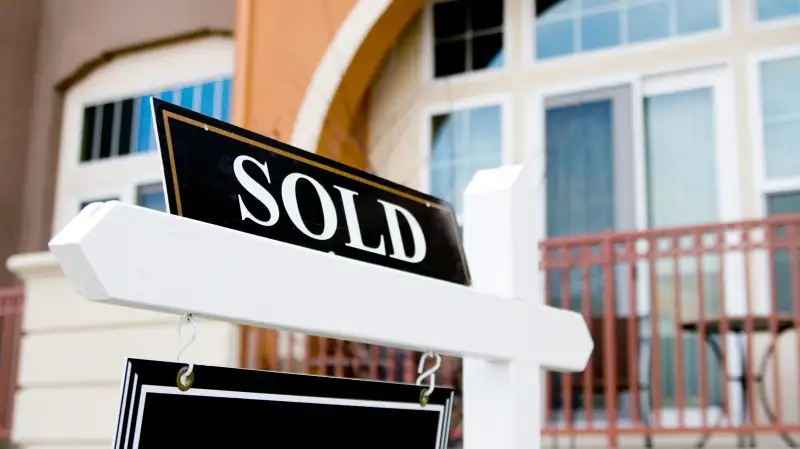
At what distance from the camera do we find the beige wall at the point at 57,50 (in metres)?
8.93

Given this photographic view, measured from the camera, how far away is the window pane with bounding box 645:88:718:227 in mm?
6961

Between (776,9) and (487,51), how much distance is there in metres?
2.03

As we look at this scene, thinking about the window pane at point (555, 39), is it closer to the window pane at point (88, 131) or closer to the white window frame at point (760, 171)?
the white window frame at point (760, 171)

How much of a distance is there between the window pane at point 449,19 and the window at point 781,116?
2.22 metres

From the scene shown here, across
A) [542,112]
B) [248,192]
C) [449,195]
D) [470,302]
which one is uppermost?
[542,112]

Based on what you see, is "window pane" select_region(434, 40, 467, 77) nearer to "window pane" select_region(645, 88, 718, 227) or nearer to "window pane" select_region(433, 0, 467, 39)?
"window pane" select_region(433, 0, 467, 39)

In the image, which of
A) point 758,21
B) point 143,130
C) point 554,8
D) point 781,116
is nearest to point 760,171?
point 781,116

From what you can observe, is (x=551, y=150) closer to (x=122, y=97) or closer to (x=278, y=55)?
(x=278, y=55)

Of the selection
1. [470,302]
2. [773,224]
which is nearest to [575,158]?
[773,224]

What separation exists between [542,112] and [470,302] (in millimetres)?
5970

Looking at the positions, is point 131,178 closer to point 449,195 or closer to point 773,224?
point 449,195

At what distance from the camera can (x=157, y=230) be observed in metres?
1.37

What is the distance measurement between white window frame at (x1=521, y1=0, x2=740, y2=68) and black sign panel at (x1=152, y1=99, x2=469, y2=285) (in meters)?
5.57

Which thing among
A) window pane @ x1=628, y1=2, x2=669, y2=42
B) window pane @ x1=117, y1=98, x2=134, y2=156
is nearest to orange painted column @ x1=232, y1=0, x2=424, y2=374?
window pane @ x1=628, y1=2, x2=669, y2=42
